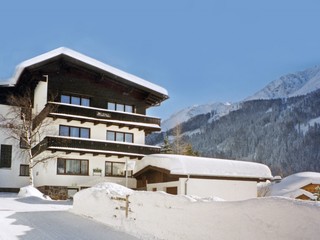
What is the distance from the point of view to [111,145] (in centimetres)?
3247

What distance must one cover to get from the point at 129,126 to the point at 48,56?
25.5 ft

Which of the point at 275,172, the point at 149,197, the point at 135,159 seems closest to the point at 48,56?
the point at 135,159

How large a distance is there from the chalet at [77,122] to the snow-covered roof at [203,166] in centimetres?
332

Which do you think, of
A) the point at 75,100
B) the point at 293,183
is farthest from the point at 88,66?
the point at 293,183

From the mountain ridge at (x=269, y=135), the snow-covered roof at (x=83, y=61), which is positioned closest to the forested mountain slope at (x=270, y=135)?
the mountain ridge at (x=269, y=135)

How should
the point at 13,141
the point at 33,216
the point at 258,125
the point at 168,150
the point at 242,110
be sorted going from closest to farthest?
the point at 33,216 < the point at 13,141 < the point at 168,150 < the point at 258,125 < the point at 242,110

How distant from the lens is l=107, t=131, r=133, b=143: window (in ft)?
112

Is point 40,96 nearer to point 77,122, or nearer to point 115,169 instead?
point 77,122

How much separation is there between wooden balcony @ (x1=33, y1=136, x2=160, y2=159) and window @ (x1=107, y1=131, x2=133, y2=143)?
4.82ft

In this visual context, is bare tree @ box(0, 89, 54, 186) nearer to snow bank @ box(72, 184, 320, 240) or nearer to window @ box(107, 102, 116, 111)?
window @ box(107, 102, 116, 111)

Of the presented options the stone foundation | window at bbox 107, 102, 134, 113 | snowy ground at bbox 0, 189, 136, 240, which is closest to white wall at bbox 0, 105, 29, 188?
the stone foundation

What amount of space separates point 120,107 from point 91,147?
4855 millimetres

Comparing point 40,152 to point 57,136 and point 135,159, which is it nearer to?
point 57,136

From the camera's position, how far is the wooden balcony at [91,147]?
3012 centimetres
